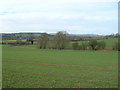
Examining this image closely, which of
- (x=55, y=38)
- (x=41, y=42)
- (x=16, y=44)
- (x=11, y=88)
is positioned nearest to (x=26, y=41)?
(x=16, y=44)

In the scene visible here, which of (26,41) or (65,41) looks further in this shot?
(26,41)

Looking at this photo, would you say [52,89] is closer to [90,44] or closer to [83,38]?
[90,44]

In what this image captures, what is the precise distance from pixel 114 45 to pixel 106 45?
5.63m

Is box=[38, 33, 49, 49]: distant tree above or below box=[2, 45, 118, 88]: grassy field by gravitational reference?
above

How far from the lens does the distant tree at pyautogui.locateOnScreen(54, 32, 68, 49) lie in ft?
246

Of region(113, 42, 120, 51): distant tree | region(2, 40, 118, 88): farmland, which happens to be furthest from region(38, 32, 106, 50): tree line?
region(2, 40, 118, 88): farmland

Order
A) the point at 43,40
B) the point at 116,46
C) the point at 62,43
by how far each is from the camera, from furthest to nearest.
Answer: the point at 43,40 < the point at 62,43 < the point at 116,46

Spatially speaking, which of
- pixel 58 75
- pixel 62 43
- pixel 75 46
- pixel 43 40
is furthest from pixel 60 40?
pixel 58 75

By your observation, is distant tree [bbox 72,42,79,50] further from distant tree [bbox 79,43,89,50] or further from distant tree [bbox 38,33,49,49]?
distant tree [bbox 38,33,49,49]

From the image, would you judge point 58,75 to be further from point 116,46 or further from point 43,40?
point 43,40

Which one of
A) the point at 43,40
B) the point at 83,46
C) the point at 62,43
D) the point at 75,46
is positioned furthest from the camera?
the point at 43,40

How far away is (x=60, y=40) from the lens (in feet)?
246

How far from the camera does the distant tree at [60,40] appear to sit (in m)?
74.9

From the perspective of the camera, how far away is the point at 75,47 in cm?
→ 7225
